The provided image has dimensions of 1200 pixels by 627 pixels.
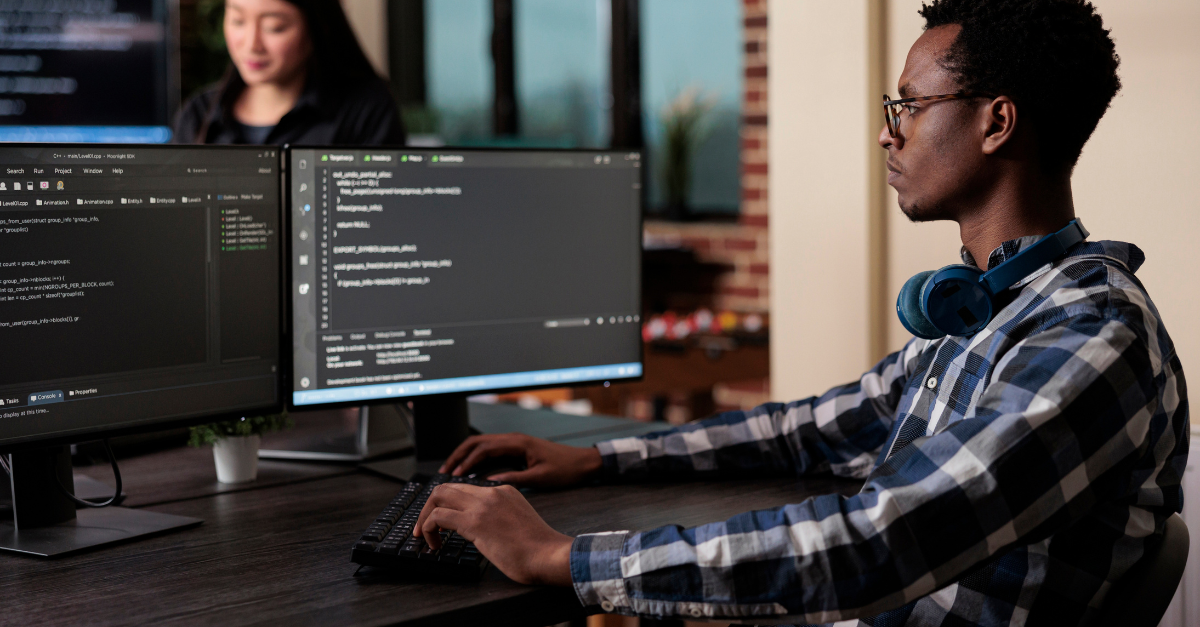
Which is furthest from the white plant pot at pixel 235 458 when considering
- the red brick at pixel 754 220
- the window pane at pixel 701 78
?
the window pane at pixel 701 78

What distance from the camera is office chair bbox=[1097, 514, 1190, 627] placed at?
3.30ft

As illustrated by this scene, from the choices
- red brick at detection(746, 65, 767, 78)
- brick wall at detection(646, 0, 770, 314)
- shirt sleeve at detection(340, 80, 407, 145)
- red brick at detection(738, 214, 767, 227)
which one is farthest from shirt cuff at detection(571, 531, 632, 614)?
red brick at detection(746, 65, 767, 78)

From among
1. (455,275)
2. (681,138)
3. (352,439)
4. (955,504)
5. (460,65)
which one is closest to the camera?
(955,504)

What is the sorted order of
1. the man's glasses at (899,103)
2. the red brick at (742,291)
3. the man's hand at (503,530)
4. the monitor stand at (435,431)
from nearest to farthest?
the man's hand at (503,530), the man's glasses at (899,103), the monitor stand at (435,431), the red brick at (742,291)

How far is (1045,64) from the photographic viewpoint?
1.18 m

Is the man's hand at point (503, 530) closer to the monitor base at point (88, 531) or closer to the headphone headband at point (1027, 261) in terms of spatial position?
the monitor base at point (88, 531)

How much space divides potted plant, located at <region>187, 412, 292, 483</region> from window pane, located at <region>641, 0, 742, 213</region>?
10.6ft

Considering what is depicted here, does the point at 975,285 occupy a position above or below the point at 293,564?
above

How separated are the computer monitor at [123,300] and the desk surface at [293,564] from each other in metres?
0.10

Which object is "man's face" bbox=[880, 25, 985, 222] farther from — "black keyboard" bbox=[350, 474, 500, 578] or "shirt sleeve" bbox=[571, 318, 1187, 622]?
"black keyboard" bbox=[350, 474, 500, 578]

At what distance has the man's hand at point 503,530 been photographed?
109 centimetres

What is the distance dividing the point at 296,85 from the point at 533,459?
150 centimetres

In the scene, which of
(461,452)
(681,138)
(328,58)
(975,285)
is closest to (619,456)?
(461,452)

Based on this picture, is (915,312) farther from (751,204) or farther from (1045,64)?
(751,204)
